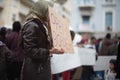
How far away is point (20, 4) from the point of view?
47.8 meters

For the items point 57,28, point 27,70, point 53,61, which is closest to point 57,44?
point 57,28

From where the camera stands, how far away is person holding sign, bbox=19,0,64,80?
16.7ft

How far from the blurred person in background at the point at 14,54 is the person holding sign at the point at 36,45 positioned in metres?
2.89

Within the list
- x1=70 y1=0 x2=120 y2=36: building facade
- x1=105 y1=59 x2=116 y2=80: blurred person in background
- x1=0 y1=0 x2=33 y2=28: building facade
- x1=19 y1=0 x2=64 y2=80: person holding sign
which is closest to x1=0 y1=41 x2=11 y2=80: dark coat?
x1=105 y1=59 x2=116 y2=80: blurred person in background

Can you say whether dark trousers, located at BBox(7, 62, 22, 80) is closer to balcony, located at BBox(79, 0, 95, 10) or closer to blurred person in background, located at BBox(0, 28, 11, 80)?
blurred person in background, located at BBox(0, 28, 11, 80)

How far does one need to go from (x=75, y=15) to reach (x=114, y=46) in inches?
1440

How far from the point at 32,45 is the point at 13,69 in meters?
3.37

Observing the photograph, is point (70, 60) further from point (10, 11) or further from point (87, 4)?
point (87, 4)

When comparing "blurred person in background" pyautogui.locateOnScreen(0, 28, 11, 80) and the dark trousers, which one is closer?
"blurred person in background" pyautogui.locateOnScreen(0, 28, 11, 80)

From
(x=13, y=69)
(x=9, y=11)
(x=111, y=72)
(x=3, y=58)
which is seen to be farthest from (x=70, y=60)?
(x=9, y=11)

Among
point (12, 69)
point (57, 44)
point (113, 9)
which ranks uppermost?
point (113, 9)

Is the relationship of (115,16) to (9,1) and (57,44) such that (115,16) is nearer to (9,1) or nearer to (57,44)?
(9,1)

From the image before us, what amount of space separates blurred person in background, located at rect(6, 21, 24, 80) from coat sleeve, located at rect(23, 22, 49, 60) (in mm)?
2991

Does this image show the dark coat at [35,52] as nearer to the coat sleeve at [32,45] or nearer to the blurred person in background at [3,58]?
the coat sleeve at [32,45]
